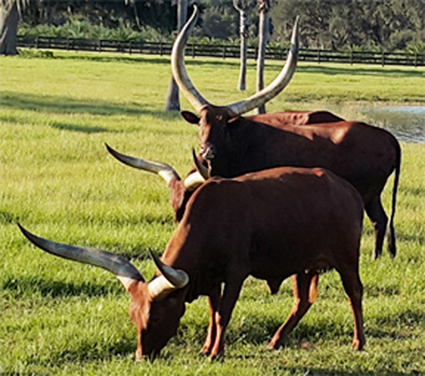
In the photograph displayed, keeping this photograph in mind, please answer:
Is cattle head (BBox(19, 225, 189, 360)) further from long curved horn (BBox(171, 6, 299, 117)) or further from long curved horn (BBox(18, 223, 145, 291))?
long curved horn (BBox(171, 6, 299, 117))

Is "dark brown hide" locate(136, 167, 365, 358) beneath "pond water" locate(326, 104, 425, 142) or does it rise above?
above

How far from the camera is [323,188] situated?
20.0ft

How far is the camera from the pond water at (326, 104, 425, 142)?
22.0 meters

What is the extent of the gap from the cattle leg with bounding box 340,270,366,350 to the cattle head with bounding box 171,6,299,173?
2.13 m

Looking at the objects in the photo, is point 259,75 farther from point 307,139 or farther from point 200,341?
point 200,341

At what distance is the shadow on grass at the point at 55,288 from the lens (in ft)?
23.1

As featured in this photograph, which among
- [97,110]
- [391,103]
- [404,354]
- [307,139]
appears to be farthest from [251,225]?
[391,103]

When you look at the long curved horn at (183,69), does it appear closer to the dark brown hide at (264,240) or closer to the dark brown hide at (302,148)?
the dark brown hide at (302,148)

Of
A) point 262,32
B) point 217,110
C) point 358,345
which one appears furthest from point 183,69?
point 262,32

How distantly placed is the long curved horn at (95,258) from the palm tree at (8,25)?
144 feet

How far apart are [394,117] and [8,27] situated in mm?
27394

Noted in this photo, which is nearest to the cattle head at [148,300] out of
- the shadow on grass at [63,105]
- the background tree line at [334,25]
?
the shadow on grass at [63,105]

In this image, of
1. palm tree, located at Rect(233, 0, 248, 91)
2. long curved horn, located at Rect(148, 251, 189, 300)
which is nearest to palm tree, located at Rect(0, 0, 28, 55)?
palm tree, located at Rect(233, 0, 248, 91)

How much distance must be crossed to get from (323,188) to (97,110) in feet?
52.3
